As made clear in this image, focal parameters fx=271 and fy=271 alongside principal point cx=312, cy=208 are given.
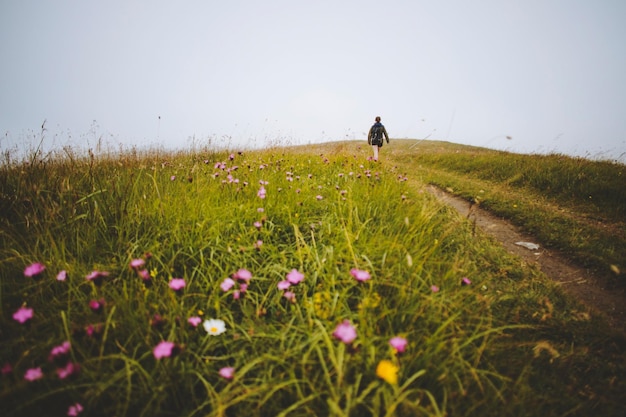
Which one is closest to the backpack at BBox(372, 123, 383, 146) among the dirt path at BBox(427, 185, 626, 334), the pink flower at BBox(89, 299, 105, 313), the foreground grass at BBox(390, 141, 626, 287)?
the foreground grass at BBox(390, 141, 626, 287)

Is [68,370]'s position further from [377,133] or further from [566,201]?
[377,133]

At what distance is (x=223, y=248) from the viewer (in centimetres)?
225

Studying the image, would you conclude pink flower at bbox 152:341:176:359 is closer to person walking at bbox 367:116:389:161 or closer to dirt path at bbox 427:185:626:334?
dirt path at bbox 427:185:626:334

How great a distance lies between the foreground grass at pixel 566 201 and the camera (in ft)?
12.6

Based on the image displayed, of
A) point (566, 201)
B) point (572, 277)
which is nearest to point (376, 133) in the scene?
point (566, 201)

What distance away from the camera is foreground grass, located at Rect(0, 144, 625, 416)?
1.31 m

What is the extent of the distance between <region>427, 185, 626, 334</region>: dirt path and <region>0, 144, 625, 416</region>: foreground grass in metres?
0.32

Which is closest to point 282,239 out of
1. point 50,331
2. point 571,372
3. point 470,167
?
point 50,331

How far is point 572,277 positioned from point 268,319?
3.83 m

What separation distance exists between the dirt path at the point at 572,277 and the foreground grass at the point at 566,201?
19cm

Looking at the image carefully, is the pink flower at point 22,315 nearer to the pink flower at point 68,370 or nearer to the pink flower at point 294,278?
the pink flower at point 68,370

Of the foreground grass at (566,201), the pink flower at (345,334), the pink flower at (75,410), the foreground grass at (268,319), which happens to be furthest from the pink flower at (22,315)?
the foreground grass at (566,201)

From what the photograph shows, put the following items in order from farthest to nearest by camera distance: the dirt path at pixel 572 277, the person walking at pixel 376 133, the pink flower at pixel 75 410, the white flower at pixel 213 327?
the person walking at pixel 376 133 → the dirt path at pixel 572 277 → the white flower at pixel 213 327 → the pink flower at pixel 75 410

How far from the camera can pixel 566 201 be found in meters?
6.88
